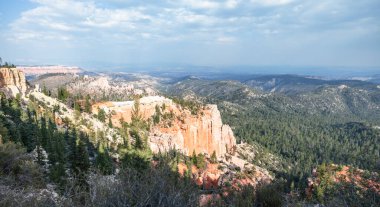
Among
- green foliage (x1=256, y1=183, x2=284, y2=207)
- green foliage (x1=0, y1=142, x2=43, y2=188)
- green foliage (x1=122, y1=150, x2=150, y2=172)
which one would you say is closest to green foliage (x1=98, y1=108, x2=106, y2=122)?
green foliage (x1=122, y1=150, x2=150, y2=172)

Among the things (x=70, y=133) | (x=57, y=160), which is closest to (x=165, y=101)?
(x=70, y=133)

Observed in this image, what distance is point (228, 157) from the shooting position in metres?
117

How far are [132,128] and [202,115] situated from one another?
3639 centimetres

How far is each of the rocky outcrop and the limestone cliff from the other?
790 inches

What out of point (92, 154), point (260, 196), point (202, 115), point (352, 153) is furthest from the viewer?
point (352, 153)

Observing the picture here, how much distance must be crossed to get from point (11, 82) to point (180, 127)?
49.7 meters

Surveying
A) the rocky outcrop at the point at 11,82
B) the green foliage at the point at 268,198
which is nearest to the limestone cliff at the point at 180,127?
the rocky outcrop at the point at 11,82

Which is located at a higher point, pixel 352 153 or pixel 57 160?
pixel 57 160

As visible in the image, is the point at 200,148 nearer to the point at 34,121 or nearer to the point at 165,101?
the point at 165,101

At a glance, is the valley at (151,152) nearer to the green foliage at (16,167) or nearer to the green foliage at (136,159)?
the green foliage at (136,159)

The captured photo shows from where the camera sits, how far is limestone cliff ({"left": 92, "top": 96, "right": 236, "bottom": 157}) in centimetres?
9312

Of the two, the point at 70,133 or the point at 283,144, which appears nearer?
the point at 70,133

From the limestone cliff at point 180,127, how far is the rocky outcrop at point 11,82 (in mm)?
20074

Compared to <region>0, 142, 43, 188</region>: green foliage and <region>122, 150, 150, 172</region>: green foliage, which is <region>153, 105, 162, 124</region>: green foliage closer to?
<region>122, 150, 150, 172</region>: green foliage
